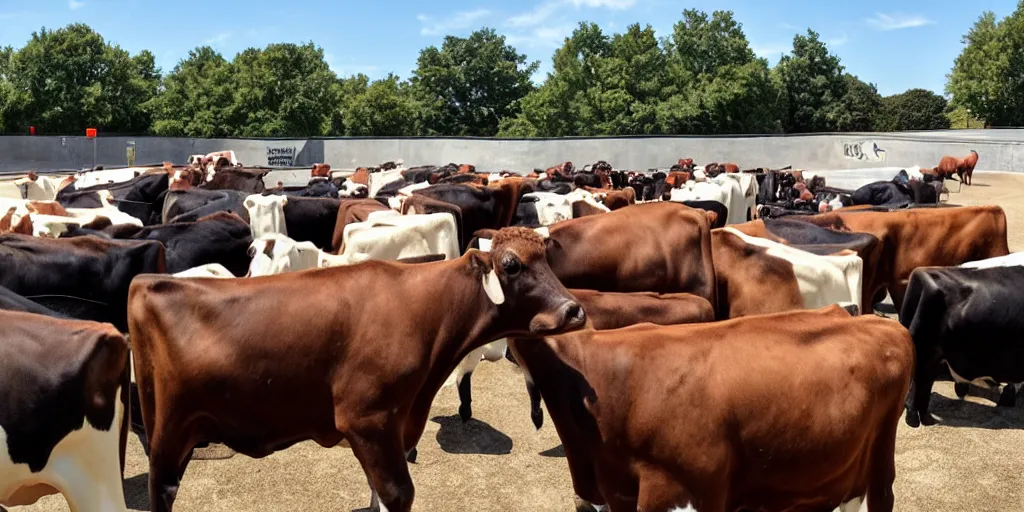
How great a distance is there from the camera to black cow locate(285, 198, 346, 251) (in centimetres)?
1385

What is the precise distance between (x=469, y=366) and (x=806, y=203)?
14.8 meters

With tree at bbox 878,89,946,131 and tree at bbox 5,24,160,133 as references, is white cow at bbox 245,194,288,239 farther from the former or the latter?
tree at bbox 878,89,946,131

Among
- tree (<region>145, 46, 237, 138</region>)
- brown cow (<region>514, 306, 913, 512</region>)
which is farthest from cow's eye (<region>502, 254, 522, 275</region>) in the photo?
tree (<region>145, 46, 237, 138</region>)

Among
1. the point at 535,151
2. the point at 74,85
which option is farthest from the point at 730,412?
the point at 74,85

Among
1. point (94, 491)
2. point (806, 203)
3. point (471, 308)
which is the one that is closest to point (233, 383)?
point (94, 491)

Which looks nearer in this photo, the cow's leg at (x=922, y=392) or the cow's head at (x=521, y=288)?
the cow's head at (x=521, y=288)

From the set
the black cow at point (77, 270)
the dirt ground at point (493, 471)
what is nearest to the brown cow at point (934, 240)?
the dirt ground at point (493, 471)

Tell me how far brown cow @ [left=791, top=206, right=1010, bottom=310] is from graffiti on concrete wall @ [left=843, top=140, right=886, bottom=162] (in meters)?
30.9

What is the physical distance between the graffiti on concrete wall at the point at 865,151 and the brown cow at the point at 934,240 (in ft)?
101

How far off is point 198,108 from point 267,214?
49140 millimetres

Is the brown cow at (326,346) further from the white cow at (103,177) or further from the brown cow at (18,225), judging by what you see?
the white cow at (103,177)

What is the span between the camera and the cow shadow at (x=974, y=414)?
8305 mm

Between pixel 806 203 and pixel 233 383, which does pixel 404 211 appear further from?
pixel 806 203

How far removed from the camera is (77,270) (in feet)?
27.4
